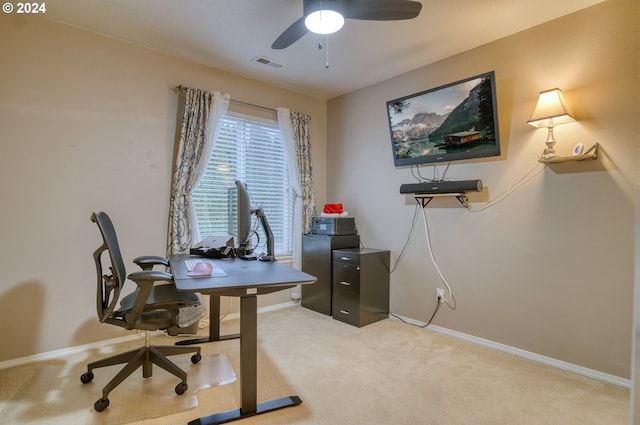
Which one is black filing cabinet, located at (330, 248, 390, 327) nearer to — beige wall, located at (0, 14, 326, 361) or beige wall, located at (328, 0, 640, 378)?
beige wall, located at (328, 0, 640, 378)

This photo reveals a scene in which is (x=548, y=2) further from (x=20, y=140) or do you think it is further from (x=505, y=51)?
(x=20, y=140)

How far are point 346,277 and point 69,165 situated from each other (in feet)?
8.93

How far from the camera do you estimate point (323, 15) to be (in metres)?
1.96

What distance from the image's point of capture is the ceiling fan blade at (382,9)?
189 cm

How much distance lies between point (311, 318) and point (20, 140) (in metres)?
3.03

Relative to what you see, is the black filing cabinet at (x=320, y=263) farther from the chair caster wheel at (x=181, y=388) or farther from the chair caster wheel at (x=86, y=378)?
the chair caster wheel at (x=86, y=378)

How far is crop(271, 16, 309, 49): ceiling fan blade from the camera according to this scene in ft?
6.92

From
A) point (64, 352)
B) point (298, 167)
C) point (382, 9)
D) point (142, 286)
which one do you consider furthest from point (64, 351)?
point (382, 9)

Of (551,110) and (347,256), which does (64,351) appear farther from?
(551,110)

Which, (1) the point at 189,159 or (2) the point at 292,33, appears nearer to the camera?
(2) the point at 292,33

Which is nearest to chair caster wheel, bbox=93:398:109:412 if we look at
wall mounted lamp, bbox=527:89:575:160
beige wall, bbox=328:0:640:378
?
beige wall, bbox=328:0:640:378

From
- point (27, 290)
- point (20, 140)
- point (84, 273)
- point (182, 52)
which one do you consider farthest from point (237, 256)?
Answer: point (182, 52)

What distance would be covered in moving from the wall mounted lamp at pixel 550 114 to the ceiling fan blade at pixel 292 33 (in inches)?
72.7

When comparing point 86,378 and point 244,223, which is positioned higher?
point 244,223
